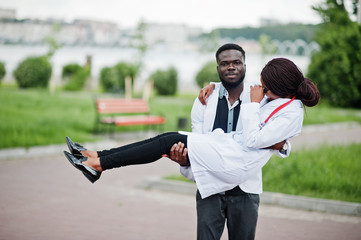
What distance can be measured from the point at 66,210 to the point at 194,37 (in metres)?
44.7

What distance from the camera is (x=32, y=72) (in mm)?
28859

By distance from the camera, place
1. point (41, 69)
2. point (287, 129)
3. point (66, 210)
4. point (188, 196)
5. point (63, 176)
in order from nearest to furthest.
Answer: point (287, 129)
point (66, 210)
point (188, 196)
point (63, 176)
point (41, 69)

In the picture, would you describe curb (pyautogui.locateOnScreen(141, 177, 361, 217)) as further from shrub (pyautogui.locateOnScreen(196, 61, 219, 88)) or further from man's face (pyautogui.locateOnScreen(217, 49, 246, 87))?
shrub (pyautogui.locateOnScreen(196, 61, 219, 88))

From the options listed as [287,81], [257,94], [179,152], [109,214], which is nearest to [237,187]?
[179,152]

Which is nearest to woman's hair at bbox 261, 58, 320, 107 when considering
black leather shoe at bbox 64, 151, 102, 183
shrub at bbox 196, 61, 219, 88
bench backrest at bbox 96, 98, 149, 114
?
black leather shoe at bbox 64, 151, 102, 183

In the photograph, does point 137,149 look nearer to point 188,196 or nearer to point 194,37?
point 188,196

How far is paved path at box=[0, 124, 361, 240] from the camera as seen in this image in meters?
5.57

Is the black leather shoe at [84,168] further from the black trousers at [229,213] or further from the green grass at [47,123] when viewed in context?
the green grass at [47,123]

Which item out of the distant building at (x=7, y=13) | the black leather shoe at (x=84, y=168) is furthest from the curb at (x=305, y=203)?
the distant building at (x=7, y=13)

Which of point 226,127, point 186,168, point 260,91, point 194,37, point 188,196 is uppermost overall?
point 194,37

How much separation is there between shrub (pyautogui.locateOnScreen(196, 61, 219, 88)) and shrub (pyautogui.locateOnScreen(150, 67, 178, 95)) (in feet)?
5.20

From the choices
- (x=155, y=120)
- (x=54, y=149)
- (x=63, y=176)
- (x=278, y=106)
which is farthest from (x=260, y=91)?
(x=155, y=120)

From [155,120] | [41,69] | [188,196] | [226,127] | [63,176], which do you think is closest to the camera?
[226,127]

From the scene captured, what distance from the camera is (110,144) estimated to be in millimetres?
11555
